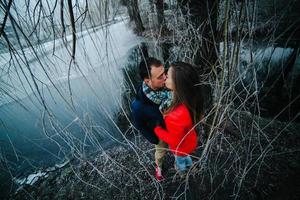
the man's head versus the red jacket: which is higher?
the man's head

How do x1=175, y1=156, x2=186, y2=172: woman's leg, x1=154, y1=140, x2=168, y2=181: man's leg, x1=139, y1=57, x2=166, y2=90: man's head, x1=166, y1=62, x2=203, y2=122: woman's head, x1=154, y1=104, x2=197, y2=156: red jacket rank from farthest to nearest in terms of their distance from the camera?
x1=154, y1=140, x2=168, y2=181: man's leg, x1=175, y1=156, x2=186, y2=172: woman's leg, x1=139, y1=57, x2=166, y2=90: man's head, x1=154, y1=104, x2=197, y2=156: red jacket, x1=166, y1=62, x2=203, y2=122: woman's head

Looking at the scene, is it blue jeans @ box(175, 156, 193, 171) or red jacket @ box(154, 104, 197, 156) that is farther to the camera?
blue jeans @ box(175, 156, 193, 171)

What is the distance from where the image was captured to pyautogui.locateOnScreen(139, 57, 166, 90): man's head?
5.47 feet

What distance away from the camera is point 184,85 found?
146 cm

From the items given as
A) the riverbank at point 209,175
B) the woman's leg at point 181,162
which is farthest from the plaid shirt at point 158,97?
the woman's leg at point 181,162

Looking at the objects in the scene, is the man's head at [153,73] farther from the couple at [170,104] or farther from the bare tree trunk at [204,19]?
the bare tree trunk at [204,19]

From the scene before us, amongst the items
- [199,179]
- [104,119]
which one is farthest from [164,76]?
[104,119]

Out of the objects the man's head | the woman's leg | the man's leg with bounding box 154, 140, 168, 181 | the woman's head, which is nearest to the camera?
the woman's head

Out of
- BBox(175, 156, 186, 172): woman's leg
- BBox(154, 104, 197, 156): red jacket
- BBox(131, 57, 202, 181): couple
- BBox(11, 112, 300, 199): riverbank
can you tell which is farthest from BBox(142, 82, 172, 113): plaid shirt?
BBox(175, 156, 186, 172): woman's leg

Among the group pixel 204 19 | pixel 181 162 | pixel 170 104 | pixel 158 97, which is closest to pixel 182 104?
pixel 170 104

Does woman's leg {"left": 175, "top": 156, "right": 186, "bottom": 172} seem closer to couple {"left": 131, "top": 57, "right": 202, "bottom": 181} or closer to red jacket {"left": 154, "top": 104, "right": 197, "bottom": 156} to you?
couple {"left": 131, "top": 57, "right": 202, "bottom": 181}

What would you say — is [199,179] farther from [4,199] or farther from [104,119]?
[4,199]

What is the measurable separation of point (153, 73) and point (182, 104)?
0.37 meters

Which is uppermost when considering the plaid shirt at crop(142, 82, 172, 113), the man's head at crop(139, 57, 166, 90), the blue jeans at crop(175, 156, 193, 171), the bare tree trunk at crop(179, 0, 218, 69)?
the bare tree trunk at crop(179, 0, 218, 69)
